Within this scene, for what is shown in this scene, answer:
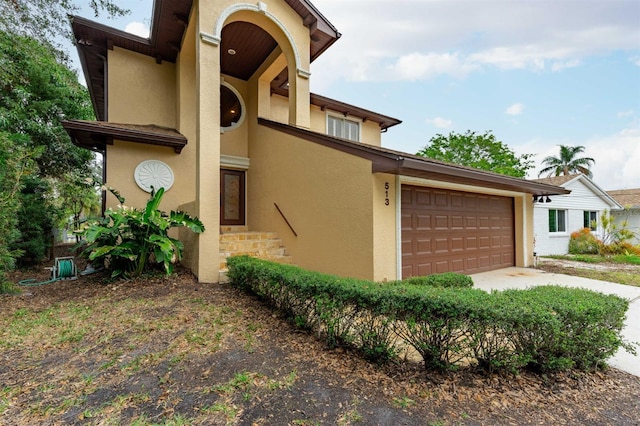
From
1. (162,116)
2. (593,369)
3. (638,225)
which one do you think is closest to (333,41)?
(162,116)

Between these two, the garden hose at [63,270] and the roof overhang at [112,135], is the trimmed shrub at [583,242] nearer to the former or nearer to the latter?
the roof overhang at [112,135]

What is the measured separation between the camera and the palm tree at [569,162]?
101 ft

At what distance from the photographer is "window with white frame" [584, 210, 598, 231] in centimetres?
1531

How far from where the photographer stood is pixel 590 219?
53.2 feet

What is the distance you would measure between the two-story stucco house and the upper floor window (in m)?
0.04

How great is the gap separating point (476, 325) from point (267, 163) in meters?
6.87

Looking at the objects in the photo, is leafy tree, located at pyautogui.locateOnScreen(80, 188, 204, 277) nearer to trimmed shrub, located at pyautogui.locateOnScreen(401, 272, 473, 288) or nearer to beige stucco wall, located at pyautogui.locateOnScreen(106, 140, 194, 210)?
beige stucco wall, located at pyautogui.locateOnScreen(106, 140, 194, 210)

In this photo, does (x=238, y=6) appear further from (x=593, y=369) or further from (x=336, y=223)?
(x=593, y=369)

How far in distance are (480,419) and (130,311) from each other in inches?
188

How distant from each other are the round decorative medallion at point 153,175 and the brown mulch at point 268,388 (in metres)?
4.84

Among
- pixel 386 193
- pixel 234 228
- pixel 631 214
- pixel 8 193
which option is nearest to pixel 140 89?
pixel 8 193

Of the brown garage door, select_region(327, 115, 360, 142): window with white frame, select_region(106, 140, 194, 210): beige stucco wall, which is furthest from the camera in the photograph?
select_region(327, 115, 360, 142): window with white frame

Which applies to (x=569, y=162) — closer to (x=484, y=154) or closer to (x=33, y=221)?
(x=484, y=154)

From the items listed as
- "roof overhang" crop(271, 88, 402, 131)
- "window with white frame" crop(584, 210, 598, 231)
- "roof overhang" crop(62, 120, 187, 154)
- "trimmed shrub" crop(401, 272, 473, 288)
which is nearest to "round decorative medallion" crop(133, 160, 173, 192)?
"roof overhang" crop(62, 120, 187, 154)
